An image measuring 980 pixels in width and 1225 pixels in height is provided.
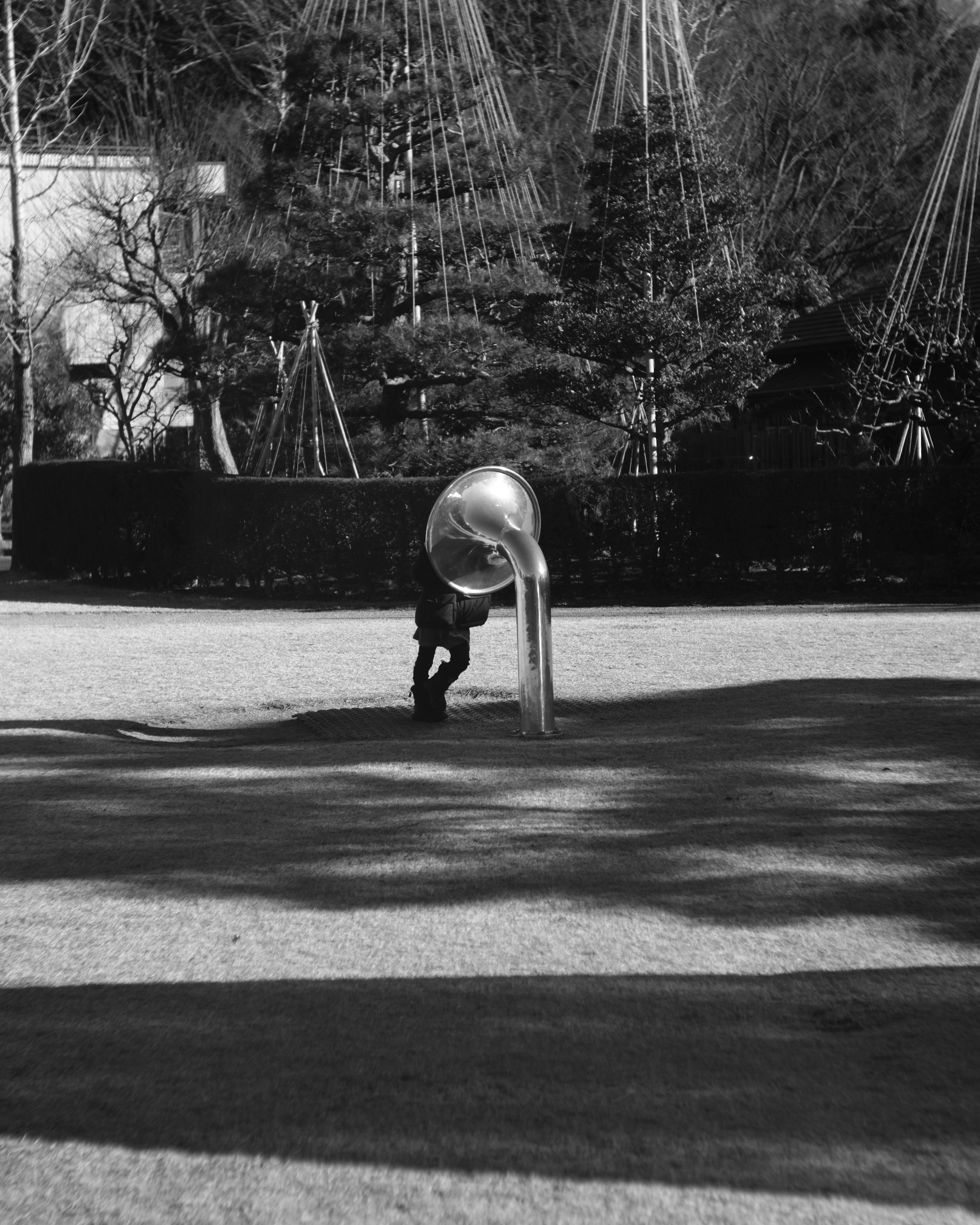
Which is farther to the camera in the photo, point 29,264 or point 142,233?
point 29,264

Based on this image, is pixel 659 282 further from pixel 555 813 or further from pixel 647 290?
pixel 555 813

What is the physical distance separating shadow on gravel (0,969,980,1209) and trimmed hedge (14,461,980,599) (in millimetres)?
13626

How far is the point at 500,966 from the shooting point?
426 centimetres

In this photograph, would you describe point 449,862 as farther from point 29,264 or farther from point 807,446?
point 29,264

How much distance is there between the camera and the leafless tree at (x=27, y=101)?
→ 23.6 meters

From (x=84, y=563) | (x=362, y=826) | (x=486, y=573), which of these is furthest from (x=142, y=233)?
(x=362, y=826)

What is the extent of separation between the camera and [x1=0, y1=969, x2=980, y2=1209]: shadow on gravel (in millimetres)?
2963

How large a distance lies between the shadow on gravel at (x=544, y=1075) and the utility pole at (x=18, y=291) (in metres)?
20.8

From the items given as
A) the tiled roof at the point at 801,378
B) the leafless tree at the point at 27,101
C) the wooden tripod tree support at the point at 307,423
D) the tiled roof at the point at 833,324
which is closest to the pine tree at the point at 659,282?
the wooden tripod tree support at the point at 307,423

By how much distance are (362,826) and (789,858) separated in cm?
174

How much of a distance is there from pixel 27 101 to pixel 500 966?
27442 mm

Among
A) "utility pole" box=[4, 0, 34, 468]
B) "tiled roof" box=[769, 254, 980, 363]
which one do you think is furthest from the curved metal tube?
"tiled roof" box=[769, 254, 980, 363]

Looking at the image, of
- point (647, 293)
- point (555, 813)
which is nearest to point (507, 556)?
point (555, 813)

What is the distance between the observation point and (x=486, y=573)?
8.45 m
